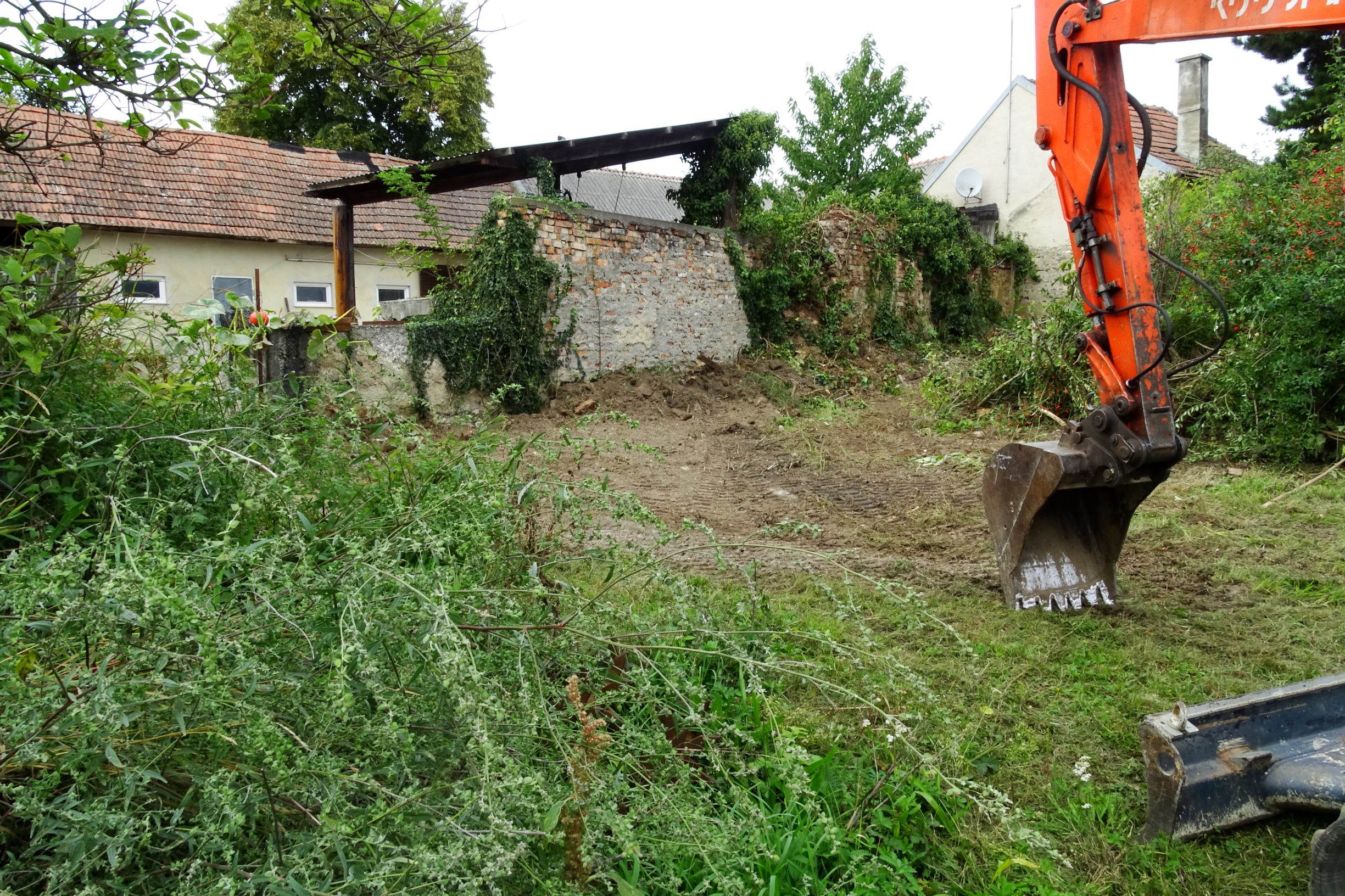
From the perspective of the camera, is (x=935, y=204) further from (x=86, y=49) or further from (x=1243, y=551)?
(x=86, y=49)

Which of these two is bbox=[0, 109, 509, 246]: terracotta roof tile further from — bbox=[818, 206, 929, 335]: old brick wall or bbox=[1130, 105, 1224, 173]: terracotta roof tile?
bbox=[1130, 105, 1224, 173]: terracotta roof tile

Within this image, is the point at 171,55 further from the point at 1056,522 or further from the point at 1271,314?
the point at 1271,314

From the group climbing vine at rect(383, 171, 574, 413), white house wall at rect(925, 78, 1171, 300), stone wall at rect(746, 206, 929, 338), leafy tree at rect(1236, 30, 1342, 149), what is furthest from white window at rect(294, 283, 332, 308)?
leafy tree at rect(1236, 30, 1342, 149)

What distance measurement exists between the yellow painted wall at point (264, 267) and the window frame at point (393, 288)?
19mm

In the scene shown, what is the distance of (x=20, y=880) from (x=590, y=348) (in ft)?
32.0

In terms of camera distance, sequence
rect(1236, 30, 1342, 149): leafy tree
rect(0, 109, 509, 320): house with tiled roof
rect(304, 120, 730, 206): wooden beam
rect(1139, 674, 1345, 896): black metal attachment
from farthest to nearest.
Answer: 1. rect(1236, 30, 1342, 149): leafy tree
2. rect(0, 109, 509, 320): house with tiled roof
3. rect(304, 120, 730, 206): wooden beam
4. rect(1139, 674, 1345, 896): black metal attachment

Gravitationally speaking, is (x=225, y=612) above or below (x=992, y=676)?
above

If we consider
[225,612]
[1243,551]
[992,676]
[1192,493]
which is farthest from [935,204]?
[225,612]

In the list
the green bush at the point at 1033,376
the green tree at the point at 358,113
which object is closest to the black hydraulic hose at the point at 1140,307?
the green bush at the point at 1033,376

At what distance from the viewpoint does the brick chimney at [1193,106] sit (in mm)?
20312

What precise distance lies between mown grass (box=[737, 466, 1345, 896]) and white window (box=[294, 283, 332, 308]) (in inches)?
638

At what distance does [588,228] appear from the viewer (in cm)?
1107

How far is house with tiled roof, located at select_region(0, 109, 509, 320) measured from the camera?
49.8 ft

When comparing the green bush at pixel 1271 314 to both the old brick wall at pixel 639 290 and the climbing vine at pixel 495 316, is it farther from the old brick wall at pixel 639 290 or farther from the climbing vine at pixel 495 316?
the climbing vine at pixel 495 316
